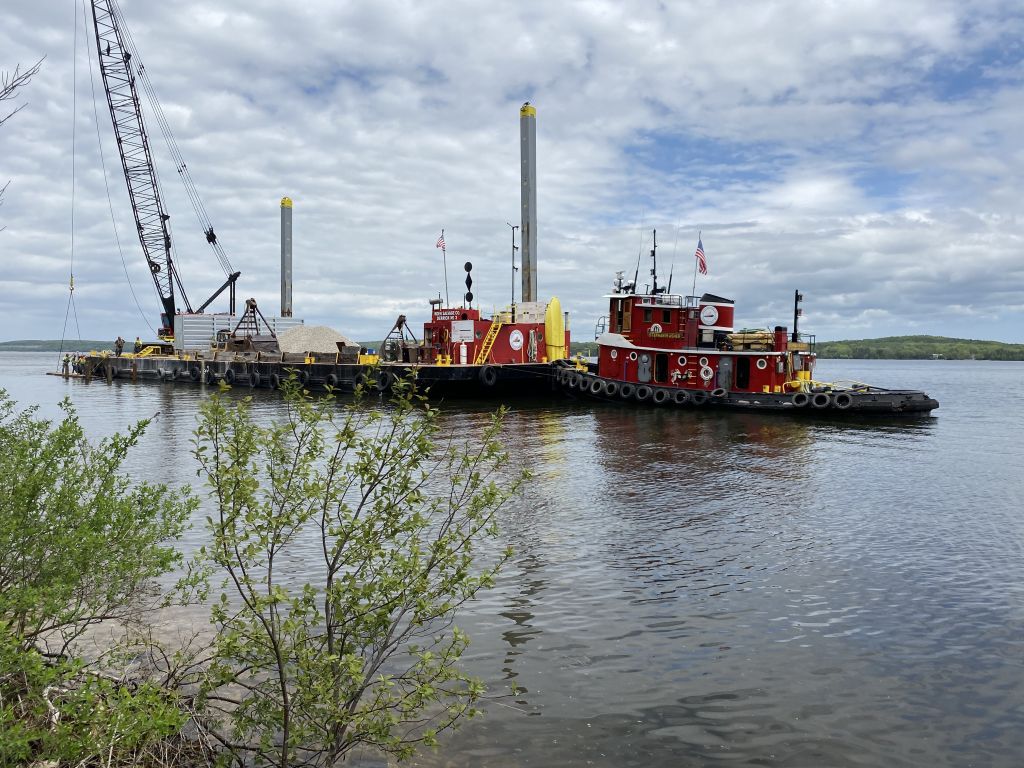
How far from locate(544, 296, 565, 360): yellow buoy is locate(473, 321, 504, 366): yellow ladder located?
152 inches

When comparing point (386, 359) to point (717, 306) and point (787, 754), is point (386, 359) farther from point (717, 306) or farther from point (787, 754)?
point (787, 754)

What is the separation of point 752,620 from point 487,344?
122ft

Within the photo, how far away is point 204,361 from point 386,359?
1985cm

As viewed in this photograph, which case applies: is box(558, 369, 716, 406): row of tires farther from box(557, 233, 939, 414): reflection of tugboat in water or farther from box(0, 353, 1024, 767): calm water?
box(0, 353, 1024, 767): calm water

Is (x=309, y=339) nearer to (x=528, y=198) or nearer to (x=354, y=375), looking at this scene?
(x=354, y=375)

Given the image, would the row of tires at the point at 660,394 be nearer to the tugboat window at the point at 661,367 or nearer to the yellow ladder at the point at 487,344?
the tugboat window at the point at 661,367

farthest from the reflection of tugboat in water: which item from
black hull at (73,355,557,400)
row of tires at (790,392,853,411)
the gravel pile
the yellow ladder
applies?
the gravel pile

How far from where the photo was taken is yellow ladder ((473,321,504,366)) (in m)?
45.9

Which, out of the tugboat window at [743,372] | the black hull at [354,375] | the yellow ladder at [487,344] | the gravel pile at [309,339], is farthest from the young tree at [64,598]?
the gravel pile at [309,339]

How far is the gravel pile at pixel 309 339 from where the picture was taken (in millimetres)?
60812

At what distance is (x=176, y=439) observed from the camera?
27141 millimetres

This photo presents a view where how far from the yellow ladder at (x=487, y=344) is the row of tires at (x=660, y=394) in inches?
181

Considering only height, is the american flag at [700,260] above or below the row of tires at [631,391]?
above

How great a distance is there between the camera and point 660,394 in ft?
127
